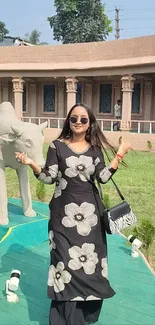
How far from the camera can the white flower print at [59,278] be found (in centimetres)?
270

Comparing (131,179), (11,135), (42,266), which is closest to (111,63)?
(131,179)

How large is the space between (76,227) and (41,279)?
4.43 feet

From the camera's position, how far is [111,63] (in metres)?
16.1

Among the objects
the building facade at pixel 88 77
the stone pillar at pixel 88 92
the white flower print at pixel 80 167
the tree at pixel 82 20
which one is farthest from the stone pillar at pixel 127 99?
the tree at pixel 82 20

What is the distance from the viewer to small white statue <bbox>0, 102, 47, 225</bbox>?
14.5ft

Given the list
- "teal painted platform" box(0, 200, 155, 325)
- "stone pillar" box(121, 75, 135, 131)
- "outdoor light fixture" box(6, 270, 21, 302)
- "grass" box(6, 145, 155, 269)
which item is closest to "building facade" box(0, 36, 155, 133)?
"stone pillar" box(121, 75, 135, 131)

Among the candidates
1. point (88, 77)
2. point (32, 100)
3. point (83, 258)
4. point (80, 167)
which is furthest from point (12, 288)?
point (32, 100)

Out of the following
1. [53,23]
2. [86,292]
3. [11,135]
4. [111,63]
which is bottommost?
[86,292]

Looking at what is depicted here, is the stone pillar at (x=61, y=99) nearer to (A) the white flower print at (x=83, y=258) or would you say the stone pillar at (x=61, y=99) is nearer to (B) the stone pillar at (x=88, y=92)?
(B) the stone pillar at (x=88, y=92)

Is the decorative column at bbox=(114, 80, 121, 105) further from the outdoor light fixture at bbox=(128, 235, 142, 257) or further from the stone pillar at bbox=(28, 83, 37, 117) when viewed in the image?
the outdoor light fixture at bbox=(128, 235, 142, 257)

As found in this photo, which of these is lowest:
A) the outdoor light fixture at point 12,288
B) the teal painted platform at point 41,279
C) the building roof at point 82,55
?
the teal painted platform at point 41,279

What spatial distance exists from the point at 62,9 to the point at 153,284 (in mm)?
33503

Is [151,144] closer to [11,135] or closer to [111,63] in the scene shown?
[111,63]

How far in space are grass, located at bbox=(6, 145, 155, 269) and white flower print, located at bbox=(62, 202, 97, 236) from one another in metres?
2.25
